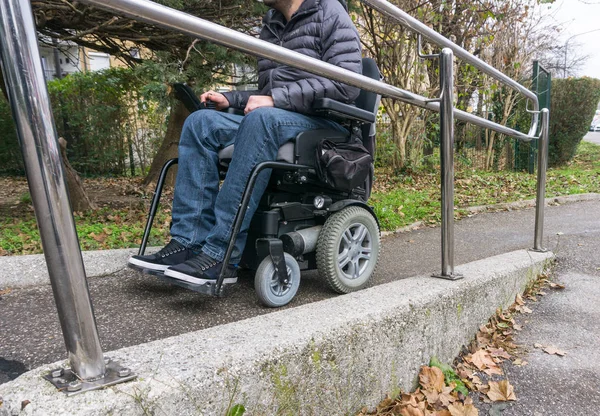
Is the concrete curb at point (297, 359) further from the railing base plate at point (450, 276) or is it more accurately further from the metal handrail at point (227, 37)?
the metal handrail at point (227, 37)

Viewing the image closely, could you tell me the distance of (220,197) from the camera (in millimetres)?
1855

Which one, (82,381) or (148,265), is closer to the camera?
(82,381)

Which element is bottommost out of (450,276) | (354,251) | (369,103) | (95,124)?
(450,276)

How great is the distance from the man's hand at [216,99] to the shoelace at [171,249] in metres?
0.79

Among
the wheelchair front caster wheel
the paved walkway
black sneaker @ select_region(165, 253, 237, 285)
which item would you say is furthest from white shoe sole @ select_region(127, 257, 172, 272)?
the paved walkway

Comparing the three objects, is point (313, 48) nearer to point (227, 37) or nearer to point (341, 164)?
point (341, 164)

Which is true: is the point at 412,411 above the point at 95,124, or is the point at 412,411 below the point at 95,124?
below

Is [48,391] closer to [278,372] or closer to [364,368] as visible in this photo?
[278,372]

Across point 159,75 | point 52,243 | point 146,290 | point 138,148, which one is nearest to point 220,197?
point 146,290

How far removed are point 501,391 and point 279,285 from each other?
3.05 ft

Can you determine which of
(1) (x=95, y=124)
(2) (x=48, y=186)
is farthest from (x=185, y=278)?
(1) (x=95, y=124)

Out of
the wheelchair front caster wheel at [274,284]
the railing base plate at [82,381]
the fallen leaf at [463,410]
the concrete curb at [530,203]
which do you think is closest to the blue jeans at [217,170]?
the wheelchair front caster wheel at [274,284]

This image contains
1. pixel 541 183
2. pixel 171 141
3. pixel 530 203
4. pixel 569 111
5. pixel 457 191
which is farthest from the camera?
pixel 569 111

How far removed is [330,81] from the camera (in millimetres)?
2029
